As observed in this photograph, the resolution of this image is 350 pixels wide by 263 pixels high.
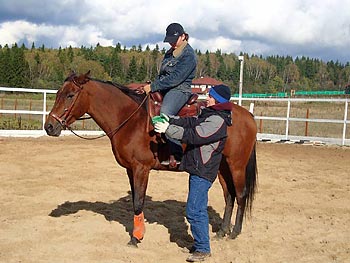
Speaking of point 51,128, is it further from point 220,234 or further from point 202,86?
point 202,86

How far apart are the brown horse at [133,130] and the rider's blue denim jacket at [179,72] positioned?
15.9 inches

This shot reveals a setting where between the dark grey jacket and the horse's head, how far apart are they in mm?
1368

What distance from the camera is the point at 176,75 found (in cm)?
478

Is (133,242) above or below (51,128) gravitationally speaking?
below

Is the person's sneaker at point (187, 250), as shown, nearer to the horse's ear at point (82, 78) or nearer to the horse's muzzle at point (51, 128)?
the horse's muzzle at point (51, 128)

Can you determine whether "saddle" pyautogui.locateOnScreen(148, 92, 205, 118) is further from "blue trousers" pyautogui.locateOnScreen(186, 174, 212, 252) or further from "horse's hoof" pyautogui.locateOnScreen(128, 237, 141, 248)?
"horse's hoof" pyautogui.locateOnScreen(128, 237, 141, 248)

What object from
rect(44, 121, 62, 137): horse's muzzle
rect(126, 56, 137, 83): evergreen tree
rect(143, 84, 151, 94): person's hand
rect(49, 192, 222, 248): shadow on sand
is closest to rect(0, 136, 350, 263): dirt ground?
rect(49, 192, 222, 248): shadow on sand

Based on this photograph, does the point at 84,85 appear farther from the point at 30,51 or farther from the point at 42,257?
the point at 30,51

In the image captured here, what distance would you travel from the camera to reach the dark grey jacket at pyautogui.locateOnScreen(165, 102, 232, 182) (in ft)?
13.0

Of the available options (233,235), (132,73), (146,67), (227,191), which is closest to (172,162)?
(227,191)

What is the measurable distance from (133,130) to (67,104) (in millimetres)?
793

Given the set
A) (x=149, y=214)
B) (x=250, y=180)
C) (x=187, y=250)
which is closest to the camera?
(x=187, y=250)

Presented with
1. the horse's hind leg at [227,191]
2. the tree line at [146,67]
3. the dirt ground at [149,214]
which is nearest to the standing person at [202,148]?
the dirt ground at [149,214]

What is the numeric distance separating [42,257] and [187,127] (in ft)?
6.41
